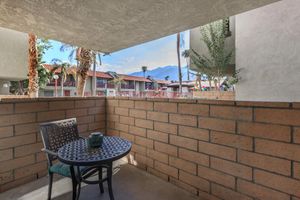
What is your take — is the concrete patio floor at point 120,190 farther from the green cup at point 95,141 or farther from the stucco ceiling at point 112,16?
the stucco ceiling at point 112,16

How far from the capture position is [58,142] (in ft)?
6.91

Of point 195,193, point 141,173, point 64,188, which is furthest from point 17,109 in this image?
point 195,193

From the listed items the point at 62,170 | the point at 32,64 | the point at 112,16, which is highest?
the point at 32,64

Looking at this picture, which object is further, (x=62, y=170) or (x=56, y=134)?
(x=56, y=134)

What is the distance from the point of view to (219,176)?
188 centimetres

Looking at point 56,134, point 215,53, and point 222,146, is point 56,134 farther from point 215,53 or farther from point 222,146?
point 215,53

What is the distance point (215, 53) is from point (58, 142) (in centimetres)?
643

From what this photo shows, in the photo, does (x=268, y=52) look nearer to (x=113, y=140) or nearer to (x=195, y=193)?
(x=195, y=193)

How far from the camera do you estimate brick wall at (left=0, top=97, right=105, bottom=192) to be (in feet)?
7.14

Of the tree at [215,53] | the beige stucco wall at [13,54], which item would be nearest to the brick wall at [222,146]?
the beige stucco wall at [13,54]

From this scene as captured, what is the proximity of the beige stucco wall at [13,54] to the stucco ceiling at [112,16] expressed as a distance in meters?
1.08

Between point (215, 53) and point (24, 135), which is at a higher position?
point (215, 53)

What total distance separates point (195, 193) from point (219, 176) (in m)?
0.41

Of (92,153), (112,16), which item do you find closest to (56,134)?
(92,153)
